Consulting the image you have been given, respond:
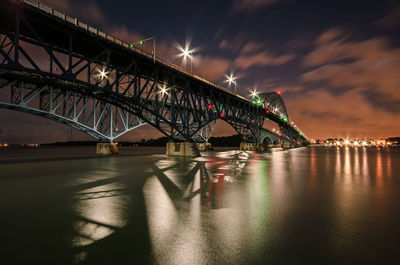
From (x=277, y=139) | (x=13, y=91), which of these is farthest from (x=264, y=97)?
(x=13, y=91)

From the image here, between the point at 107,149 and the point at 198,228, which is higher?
the point at 107,149

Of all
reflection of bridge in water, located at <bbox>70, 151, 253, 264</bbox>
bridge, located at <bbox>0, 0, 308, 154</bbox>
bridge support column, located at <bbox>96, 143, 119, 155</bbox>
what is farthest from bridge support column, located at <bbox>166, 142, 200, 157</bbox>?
reflection of bridge in water, located at <bbox>70, 151, 253, 264</bbox>

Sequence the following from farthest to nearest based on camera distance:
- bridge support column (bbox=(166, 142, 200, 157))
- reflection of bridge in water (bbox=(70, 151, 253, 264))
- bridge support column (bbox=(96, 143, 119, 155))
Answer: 1. bridge support column (bbox=(96, 143, 119, 155))
2. bridge support column (bbox=(166, 142, 200, 157))
3. reflection of bridge in water (bbox=(70, 151, 253, 264))

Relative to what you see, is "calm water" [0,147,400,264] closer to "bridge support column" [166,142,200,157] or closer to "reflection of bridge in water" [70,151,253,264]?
"reflection of bridge in water" [70,151,253,264]

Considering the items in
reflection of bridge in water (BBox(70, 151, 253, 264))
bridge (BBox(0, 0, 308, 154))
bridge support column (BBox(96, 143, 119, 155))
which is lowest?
reflection of bridge in water (BBox(70, 151, 253, 264))

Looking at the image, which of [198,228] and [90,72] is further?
[90,72]

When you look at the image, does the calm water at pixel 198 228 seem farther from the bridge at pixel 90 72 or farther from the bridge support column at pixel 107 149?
the bridge support column at pixel 107 149

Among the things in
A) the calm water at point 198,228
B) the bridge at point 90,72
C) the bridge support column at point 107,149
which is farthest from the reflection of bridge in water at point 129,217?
the bridge support column at point 107,149

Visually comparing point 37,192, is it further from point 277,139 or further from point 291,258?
point 277,139

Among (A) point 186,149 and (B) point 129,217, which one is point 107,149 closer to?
(A) point 186,149

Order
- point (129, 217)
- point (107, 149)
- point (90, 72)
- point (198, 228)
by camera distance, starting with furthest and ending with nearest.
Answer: point (107, 149)
point (90, 72)
point (129, 217)
point (198, 228)


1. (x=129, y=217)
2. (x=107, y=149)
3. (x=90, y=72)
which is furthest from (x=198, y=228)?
(x=107, y=149)

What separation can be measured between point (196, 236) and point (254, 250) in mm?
1211

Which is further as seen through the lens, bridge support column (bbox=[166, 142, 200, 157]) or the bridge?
bridge support column (bbox=[166, 142, 200, 157])
